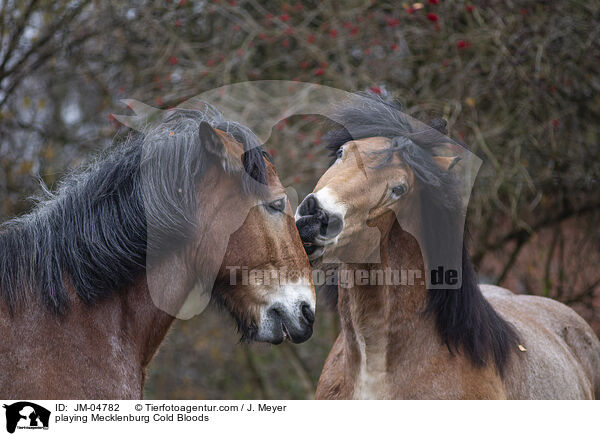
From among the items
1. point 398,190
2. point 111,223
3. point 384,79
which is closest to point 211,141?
point 111,223

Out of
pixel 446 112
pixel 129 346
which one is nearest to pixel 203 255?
pixel 129 346

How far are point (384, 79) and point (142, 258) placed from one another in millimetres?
3884

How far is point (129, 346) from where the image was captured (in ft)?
7.41

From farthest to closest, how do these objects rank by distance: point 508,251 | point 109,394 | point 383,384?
point 508,251, point 383,384, point 109,394

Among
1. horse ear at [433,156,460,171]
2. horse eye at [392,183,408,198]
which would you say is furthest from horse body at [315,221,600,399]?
horse ear at [433,156,460,171]

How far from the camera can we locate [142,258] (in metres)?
2.24

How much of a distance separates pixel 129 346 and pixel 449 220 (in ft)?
5.09

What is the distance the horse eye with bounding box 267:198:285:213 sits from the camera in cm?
234

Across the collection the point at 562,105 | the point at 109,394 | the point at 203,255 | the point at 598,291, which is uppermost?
the point at 203,255

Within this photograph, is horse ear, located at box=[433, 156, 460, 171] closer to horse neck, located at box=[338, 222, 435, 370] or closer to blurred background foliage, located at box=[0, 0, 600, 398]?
horse neck, located at box=[338, 222, 435, 370]

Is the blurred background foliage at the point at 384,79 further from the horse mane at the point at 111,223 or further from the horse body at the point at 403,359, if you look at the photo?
the horse mane at the point at 111,223

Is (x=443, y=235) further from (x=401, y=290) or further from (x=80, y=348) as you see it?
(x=80, y=348)
